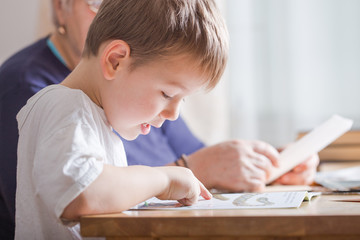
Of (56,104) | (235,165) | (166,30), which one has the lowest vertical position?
(235,165)

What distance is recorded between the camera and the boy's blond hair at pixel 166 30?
80 cm

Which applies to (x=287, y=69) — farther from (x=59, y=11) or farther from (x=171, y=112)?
(x=171, y=112)

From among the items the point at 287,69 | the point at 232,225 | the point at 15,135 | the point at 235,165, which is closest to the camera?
the point at 232,225

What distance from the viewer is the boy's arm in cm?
68

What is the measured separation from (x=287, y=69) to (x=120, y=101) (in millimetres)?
1730

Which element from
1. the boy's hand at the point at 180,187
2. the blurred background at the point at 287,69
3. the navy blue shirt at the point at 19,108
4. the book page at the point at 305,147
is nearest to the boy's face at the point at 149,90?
the boy's hand at the point at 180,187

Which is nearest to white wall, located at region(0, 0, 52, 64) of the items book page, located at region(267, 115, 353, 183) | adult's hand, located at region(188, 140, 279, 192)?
adult's hand, located at region(188, 140, 279, 192)

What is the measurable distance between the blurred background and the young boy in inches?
61.1

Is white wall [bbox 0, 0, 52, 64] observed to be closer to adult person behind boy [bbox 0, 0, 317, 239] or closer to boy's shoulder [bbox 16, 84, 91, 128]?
adult person behind boy [bbox 0, 0, 317, 239]

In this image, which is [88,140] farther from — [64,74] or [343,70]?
[343,70]

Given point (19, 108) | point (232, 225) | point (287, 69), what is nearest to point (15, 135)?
point (19, 108)

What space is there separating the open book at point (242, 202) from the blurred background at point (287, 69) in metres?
1.55

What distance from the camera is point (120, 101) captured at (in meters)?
0.83

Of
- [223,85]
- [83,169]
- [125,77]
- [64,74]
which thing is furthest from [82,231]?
[223,85]
